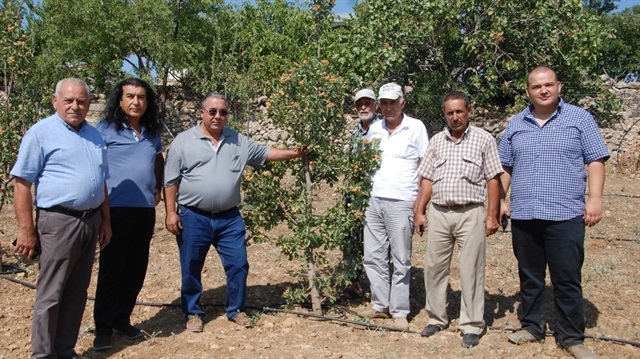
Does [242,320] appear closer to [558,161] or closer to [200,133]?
[200,133]

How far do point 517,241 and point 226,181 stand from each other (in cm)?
209

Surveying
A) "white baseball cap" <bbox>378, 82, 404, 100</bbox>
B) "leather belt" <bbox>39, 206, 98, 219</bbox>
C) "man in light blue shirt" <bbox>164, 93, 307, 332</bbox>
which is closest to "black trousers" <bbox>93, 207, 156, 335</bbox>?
"man in light blue shirt" <bbox>164, 93, 307, 332</bbox>

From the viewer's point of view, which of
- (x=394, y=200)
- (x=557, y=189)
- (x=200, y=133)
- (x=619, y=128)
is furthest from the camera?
(x=619, y=128)

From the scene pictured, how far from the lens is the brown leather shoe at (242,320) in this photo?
450 centimetres

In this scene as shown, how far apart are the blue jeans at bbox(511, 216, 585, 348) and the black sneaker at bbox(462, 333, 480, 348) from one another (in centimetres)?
38

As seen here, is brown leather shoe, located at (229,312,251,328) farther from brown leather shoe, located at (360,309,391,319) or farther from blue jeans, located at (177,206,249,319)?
brown leather shoe, located at (360,309,391,319)

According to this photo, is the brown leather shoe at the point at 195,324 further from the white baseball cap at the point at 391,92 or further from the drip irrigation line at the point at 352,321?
the white baseball cap at the point at 391,92

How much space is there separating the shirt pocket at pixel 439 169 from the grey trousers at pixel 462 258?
0.22 metres

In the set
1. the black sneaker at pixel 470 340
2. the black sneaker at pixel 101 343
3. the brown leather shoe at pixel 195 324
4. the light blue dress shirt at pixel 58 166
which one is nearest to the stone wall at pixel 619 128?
the brown leather shoe at pixel 195 324

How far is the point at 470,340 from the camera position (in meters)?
4.13

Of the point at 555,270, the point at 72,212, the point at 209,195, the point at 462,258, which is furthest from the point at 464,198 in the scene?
the point at 72,212

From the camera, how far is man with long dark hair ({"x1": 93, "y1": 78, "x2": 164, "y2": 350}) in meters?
4.10

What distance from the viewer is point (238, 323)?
4.54m

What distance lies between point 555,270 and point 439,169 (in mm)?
1022
